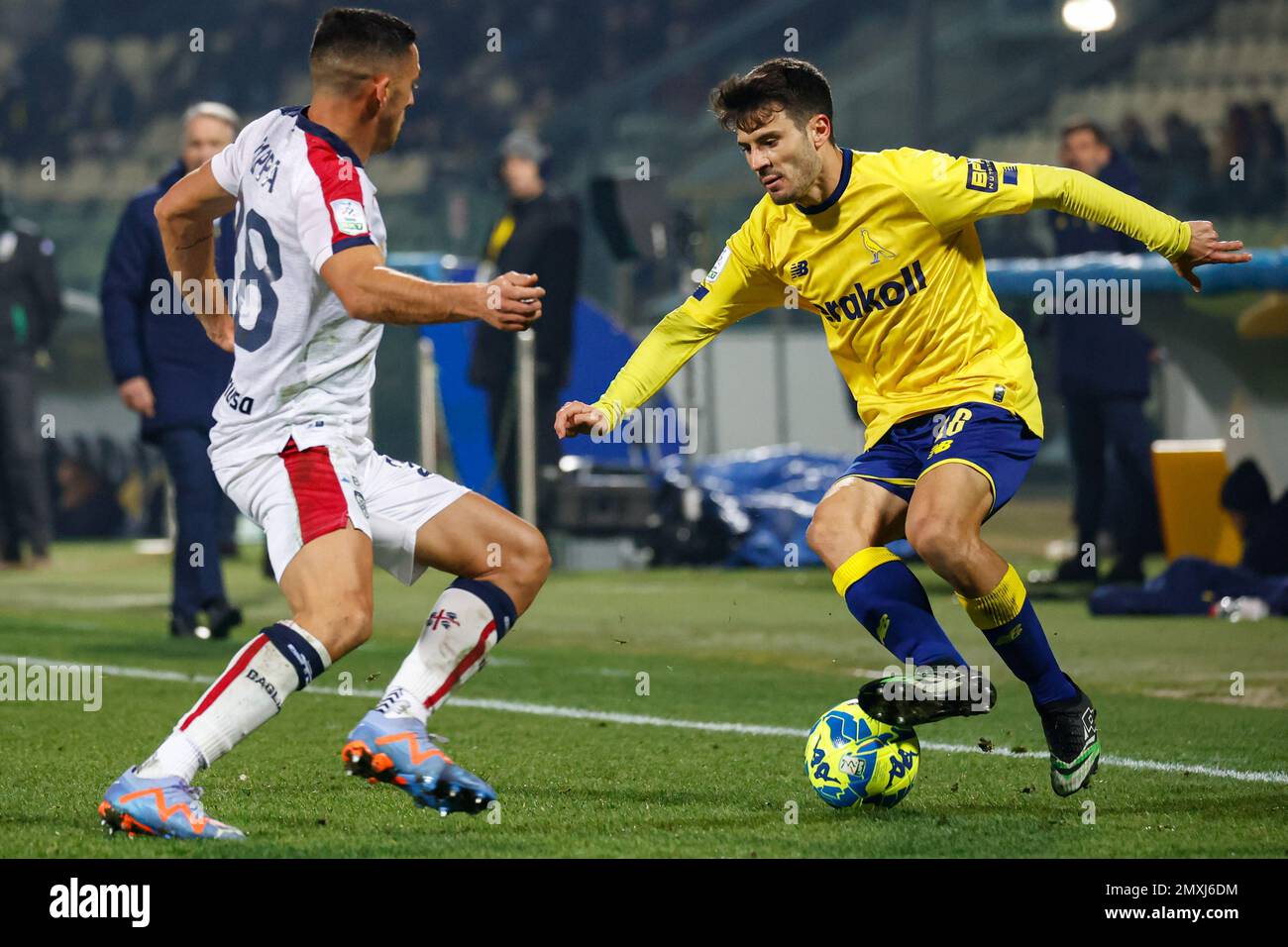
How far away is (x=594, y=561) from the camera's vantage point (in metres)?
14.5

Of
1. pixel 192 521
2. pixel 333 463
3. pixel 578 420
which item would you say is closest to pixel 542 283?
pixel 192 521

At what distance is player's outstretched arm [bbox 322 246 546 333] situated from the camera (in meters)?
4.19

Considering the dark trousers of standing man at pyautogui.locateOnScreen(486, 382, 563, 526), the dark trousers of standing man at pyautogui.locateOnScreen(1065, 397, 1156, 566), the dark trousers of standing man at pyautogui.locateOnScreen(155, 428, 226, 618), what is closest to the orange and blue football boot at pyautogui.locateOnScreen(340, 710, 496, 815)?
the dark trousers of standing man at pyautogui.locateOnScreen(155, 428, 226, 618)

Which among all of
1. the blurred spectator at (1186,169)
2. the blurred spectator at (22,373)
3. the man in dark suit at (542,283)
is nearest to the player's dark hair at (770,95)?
the man in dark suit at (542,283)

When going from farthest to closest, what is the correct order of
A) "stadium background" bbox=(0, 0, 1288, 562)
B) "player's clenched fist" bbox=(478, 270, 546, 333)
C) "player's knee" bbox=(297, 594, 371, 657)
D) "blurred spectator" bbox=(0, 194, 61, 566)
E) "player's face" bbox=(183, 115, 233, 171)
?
"stadium background" bbox=(0, 0, 1288, 562)
"blurred spectator" bbox=(0, 194, 61, 566)
"player's face" bbox=(183, 115, 233, 171)
"player's knee" bbox=(297, 594, 371, 657)
"player's clenched fist" bbox=(478, 270, 546, 333)

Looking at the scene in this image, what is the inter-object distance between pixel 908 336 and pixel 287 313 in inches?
66.7

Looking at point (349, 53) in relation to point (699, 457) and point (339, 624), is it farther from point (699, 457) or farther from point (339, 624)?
point (699, 457)

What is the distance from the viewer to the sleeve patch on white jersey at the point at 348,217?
4.38 meters

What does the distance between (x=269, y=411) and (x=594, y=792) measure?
1330 millimetres

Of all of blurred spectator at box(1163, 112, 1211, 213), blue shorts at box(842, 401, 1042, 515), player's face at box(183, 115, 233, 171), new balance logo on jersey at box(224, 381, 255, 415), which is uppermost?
blurred spectator at box(1163, 112, 1211, 213)

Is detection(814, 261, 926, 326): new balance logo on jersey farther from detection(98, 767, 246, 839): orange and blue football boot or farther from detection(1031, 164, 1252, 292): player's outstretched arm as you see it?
detection(98, 767, 246, 839): orange and blue football boot

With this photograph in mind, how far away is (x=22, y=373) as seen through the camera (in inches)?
563
